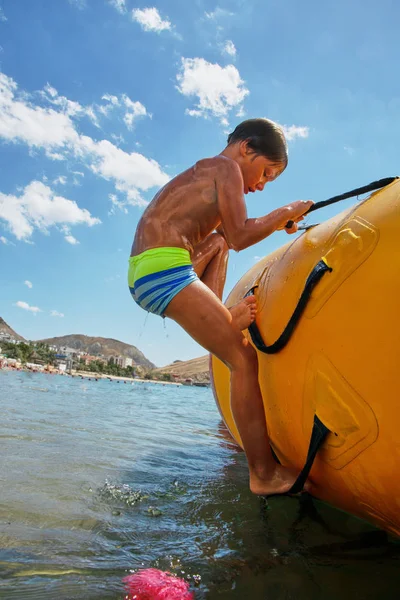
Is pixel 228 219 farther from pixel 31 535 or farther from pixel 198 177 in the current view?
pixel 31 535

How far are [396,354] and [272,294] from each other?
2.56ft

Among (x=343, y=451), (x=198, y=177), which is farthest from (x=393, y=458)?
(x=198, y=177)

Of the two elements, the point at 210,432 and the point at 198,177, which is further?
the point at 210,432

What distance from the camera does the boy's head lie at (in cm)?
232

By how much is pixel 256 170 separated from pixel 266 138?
6.9 inches

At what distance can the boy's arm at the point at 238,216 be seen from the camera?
216cm

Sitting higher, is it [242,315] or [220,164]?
[220,164]

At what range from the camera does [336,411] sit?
67.4 inches

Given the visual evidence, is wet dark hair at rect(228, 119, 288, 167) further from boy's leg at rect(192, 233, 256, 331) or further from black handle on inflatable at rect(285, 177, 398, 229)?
boy's leg at rect(192, 233, 256, 331)

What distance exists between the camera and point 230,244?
2.23 metres

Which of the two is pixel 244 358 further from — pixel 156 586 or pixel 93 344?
pixel 93 344

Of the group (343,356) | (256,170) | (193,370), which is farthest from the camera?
(193,370)

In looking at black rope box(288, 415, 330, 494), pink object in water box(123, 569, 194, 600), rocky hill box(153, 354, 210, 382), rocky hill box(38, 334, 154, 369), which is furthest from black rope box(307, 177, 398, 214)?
rocky hill box(38, 334, 154, 369)

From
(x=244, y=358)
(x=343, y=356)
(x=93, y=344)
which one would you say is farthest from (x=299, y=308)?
(x=93, y=344)
